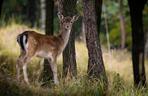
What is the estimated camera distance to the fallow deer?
12.6 metres

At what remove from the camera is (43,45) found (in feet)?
43.0

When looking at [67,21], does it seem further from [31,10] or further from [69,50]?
[31,10]

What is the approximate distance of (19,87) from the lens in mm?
11438

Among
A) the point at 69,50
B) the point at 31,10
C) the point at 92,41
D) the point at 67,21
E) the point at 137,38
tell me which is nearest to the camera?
the point at 92,41

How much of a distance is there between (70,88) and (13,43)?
927 centimetres

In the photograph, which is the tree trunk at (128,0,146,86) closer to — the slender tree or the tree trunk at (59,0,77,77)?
the tree trunk at (59,0,77,77)

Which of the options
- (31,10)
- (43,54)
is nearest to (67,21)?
(43,54)

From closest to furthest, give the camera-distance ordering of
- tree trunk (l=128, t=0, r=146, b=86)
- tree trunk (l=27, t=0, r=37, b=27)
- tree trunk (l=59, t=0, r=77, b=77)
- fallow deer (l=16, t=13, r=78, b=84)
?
fallow deer (l=16, t=13, r=78, b=84) → tree trunk (l=59, t=0, r=77, b=77) → tree trunk (l=128, t=0, r=146, b=86) → tree trunk (l=27, t=0, r=37, b=27)

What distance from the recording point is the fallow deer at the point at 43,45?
41.4 ft

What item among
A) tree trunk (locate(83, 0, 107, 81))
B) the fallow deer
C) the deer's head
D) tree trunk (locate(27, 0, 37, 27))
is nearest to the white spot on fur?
the fallow deer

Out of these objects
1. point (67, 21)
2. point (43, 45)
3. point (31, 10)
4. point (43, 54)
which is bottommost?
point (43, 54)

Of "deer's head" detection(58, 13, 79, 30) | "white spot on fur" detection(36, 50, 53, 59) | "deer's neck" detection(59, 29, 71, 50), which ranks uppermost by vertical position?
"deer's head" detection(58, 13, 79, 30)

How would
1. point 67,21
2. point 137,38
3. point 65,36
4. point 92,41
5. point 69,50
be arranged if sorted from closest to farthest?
point 92,41
point 67,21
point 65,36
point 69,50
point 137,38

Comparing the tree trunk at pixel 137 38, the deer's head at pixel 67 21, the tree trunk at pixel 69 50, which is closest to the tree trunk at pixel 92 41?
the deer's head at pixel 67 21
